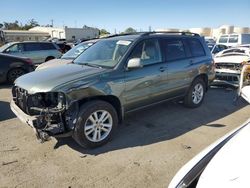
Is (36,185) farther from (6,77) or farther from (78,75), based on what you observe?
(6,77)

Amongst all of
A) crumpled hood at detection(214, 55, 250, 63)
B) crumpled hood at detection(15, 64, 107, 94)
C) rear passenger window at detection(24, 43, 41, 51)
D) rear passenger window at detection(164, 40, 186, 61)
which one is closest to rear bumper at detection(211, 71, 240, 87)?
crumpled hood at detection(214, 55, 250, 63)

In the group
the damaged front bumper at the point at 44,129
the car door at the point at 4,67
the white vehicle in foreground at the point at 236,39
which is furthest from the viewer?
the white vehicle in foreground at the point at 236,39

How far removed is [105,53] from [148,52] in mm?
864

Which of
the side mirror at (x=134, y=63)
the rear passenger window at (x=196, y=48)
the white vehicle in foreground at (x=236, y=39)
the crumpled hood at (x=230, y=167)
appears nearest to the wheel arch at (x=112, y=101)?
the side mirror at (x=134, y=63)

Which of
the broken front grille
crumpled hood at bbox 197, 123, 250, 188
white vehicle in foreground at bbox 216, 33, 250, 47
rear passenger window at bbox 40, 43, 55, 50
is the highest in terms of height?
white vehicle in foreground at bbox 216, 33, 250, 47

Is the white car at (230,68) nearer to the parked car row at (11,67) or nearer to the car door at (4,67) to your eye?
the parked car row at (11,67)

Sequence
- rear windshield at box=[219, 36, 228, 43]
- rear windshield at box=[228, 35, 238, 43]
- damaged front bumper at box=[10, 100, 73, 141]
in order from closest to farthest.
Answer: damaged front bumper at box=[10, 100, 73, 141] → rear windshield at box=[228, 35, 238, 43] → rear windshield at box=[219, 36, 228, 43]

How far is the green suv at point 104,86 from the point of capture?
3.68 m

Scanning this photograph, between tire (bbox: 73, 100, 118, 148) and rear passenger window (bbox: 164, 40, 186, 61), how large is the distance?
190 cm

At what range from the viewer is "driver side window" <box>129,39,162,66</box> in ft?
15.1

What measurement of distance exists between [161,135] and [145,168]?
1.16m

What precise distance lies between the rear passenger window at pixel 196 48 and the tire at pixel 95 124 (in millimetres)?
2887

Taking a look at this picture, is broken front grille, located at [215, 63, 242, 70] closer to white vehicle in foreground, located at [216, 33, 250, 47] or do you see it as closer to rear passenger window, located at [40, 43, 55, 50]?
rear passenger window, located at [40, 43, 55, 50]

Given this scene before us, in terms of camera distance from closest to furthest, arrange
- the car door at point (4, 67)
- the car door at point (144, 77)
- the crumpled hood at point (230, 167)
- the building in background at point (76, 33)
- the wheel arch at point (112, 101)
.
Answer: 1. the crumpled hood at point (230, 167)
2. the wheel arch at point (112, 101)
3. the car door at point (144, 77)
4. the car door at point (4, 67)
5. the building in background at point (76, 33)
